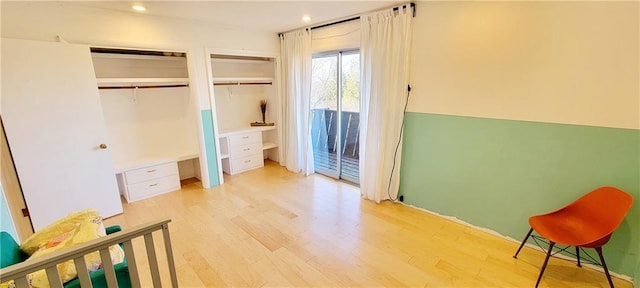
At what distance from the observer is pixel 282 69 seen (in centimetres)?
435

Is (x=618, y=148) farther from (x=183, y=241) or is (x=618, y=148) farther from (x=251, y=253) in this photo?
(x=183, y=241)

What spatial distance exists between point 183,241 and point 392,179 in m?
2.32

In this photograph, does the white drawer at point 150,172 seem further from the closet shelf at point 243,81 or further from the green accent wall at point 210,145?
the closet shelf at point 243,81

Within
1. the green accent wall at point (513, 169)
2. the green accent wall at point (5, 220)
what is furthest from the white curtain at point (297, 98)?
the green accent wall at point (5, 220)

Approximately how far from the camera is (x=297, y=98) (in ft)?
13.7

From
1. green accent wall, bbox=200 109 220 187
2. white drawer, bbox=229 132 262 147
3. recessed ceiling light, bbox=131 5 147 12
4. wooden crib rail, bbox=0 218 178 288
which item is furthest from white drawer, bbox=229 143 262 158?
wooden crib rail, bbox=0 218 178 288

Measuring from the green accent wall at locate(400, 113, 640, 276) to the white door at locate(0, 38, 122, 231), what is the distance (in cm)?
337

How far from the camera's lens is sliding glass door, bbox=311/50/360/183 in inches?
147

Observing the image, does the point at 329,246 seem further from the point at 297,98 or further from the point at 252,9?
the point at 252,9

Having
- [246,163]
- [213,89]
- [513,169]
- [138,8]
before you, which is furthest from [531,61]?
[246,163]

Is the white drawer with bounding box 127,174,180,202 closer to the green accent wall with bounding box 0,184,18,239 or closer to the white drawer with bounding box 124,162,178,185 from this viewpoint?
the white drawer with bounding box 124,162,178,185

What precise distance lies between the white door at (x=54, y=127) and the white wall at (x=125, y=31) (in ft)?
0.72

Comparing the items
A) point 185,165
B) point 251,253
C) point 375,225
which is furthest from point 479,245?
point 185,165

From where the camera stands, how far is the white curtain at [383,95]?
112 inches
